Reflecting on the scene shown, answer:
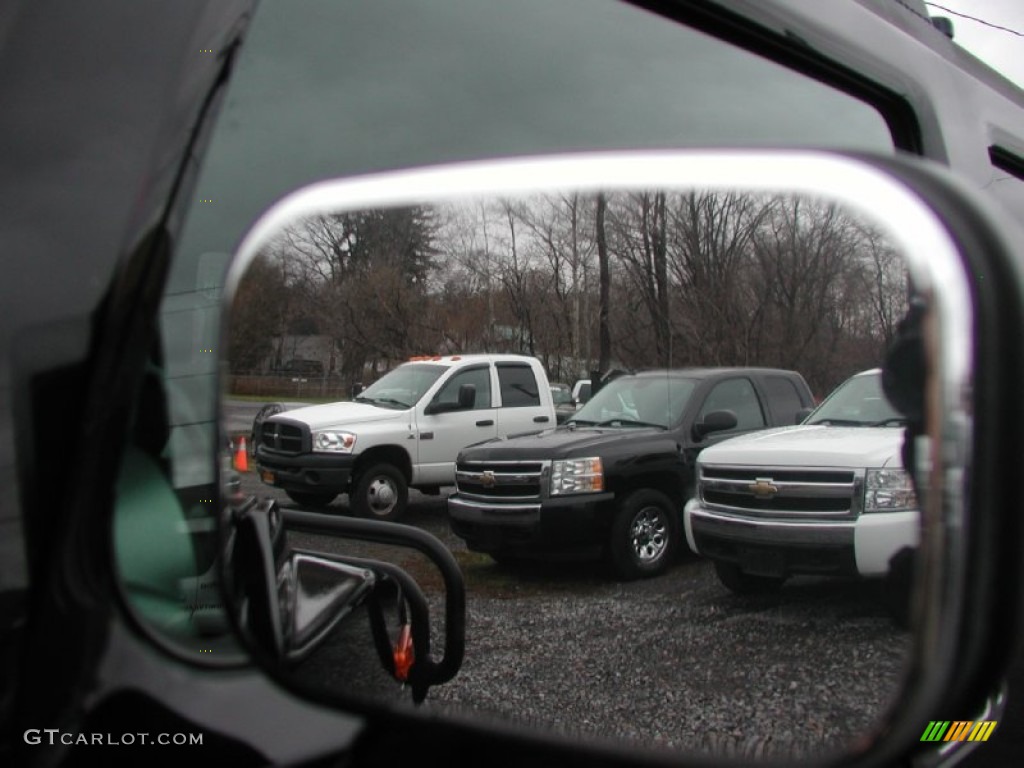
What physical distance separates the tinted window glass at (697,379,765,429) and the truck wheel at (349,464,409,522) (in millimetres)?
483

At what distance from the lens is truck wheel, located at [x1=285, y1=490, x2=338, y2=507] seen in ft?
4.73

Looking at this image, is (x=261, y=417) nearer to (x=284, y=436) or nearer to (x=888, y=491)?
(x=284, y=436)

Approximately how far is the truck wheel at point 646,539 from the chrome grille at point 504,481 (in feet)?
0.43

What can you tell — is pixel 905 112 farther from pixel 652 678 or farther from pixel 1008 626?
pixel 1008 626

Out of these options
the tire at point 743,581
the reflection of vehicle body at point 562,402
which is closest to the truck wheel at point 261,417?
the reflection of vehicle body at point 562,402

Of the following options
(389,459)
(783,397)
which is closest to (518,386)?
(389,459)

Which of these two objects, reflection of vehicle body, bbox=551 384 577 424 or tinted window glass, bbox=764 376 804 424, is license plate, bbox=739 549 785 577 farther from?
reflection of vehicle body, bbox=551 384 577 424

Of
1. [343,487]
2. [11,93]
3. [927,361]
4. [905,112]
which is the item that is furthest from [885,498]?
[905,112]

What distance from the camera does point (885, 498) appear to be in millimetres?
1013

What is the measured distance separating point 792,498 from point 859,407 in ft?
0.63

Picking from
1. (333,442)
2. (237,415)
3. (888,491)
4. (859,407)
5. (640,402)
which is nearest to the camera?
(888,491)

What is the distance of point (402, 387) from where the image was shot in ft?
4.51

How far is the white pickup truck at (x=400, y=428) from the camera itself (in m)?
1.33

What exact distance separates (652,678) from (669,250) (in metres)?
0.61
